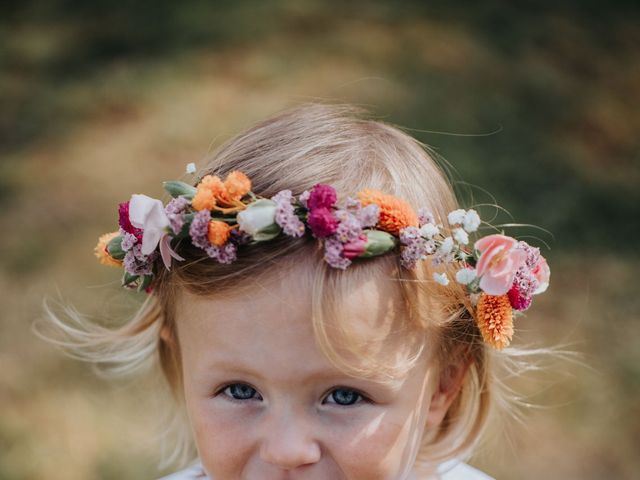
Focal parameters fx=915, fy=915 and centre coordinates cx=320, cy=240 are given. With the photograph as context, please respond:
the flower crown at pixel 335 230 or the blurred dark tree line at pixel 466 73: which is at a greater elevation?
the flower crown at pixel 335 230

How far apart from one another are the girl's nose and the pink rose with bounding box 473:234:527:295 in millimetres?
513

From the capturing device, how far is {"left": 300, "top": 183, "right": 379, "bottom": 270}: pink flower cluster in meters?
1.94

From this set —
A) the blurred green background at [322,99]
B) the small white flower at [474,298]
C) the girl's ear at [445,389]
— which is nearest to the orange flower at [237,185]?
the small white flower at [474,298]

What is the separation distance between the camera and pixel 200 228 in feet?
6.53

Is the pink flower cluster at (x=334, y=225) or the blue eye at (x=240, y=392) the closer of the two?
the pink flower cluster at (x=334, y=225)

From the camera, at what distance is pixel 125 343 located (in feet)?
9.50

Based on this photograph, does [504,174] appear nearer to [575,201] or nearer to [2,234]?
[575,201]

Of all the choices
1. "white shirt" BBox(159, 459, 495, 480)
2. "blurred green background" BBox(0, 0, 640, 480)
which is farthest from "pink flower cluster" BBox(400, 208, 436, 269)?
"blurred green background" BBox(0, 0, 640, 480)

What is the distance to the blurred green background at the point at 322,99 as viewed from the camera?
3928 mm

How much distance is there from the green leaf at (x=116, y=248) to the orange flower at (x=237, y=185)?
15.5 inches

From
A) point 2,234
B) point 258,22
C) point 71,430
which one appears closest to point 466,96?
point 258,22

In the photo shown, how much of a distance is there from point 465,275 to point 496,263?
7 centimetres

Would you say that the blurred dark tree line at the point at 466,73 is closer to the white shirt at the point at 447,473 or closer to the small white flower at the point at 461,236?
the white shirt at the point at 447,473

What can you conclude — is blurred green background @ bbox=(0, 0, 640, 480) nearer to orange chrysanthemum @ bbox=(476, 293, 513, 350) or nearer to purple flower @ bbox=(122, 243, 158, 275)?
purple flower @ bbox=(122, 243, 158, 275)
